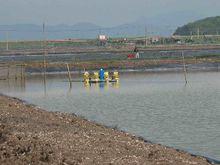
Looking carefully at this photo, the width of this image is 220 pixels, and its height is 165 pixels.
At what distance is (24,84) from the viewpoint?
63625mm

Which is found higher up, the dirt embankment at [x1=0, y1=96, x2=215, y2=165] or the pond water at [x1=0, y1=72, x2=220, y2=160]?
the dirt embankment at [x1=0, y1=96, x2=215, y2=165]

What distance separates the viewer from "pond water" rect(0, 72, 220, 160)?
2548cm

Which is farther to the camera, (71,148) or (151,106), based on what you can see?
(151,106)

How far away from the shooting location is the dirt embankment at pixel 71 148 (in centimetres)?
1627

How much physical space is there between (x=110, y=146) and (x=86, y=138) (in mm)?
1743

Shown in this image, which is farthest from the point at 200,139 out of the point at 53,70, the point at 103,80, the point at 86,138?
the point at 53,70

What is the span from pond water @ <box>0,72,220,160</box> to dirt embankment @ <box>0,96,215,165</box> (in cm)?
258

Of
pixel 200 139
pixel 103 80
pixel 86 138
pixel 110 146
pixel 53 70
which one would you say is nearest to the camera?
pixel 110 146

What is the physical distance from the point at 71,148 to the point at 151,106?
20642 mm

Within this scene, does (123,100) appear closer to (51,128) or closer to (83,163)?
(51,128)

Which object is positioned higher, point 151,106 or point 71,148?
point 71,148

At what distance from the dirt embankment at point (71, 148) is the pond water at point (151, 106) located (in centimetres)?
258

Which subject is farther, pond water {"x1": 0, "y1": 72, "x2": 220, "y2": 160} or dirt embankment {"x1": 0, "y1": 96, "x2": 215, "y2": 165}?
pond water {"x1": 0, "y1": 72, "x2": 220, "y2": 160}

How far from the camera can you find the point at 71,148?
18078 mm
